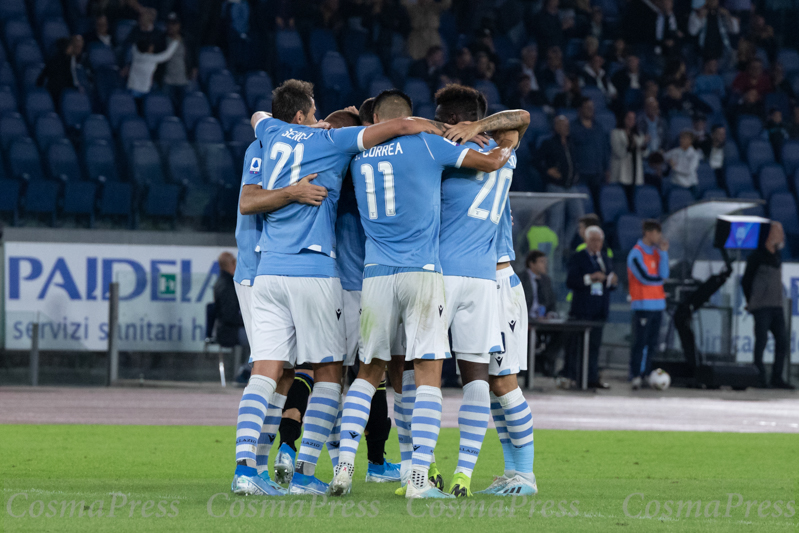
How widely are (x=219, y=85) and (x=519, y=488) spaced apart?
48.1 feet

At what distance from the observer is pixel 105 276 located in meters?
15.0

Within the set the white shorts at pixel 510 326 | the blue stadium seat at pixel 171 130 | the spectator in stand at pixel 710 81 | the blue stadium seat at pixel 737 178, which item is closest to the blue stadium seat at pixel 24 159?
the blue stadium seat at pixel 171 130

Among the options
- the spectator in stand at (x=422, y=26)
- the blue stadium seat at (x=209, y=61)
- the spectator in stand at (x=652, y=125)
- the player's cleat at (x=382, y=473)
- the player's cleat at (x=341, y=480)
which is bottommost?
the player's cleat at (x=382, y=473)

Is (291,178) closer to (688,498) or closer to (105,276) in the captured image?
(688,498)

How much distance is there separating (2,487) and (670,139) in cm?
1740

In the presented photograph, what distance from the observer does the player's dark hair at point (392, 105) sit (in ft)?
20.2

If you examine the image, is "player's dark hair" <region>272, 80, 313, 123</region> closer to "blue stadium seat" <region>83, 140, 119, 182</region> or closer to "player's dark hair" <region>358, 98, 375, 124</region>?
"player's dark hair" <region>358, 98, 375, 124</region>

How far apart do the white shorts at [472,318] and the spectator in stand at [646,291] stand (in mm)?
9851

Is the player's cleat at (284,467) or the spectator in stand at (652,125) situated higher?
the spectator in stand at (652,125)

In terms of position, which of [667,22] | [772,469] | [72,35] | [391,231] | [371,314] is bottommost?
[772,469]

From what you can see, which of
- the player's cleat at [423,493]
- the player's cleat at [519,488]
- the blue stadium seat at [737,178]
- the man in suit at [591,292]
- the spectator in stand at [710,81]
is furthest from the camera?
the spectator in stand at [710,81]

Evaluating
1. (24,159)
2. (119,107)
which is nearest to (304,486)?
(24,159)

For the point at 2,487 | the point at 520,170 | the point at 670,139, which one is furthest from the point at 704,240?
the point at 2,487

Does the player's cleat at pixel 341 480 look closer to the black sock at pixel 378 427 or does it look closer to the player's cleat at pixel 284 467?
the player's cleat at pixel 284 467
